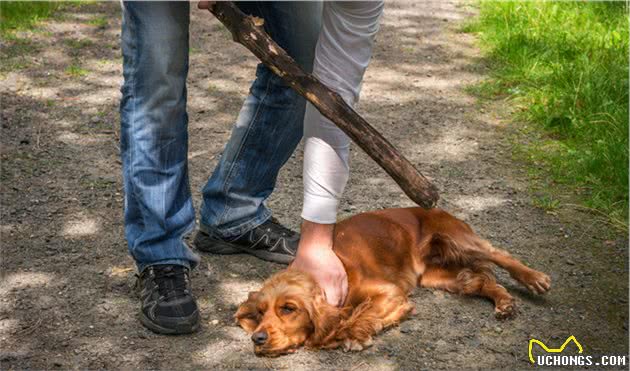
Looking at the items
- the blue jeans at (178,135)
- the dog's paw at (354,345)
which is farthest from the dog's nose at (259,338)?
the blue jeans at (178,135)

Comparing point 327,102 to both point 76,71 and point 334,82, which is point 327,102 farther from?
point 76,71

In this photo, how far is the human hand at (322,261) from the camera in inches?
140

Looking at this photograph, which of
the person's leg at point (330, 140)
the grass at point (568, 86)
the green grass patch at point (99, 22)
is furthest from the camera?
the green grass patch at point (99, 22)

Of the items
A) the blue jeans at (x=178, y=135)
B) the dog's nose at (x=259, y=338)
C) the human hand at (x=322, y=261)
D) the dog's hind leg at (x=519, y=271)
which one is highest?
the blue jeans at (x=178, y=135)


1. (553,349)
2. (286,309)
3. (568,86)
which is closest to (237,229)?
(286,309)

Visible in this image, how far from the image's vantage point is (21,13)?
25.1 feet

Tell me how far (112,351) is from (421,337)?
112 cm

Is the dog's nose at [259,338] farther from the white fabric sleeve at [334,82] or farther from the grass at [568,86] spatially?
the grass at [568,86]

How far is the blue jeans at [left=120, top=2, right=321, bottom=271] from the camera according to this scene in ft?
10.7

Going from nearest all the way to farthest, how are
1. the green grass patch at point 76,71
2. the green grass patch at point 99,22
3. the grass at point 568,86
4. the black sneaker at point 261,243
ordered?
the black sneaker at point 261,243
the grass at point 568,86
the green grass patch at point 76,71
the green grass patch at point 99,22

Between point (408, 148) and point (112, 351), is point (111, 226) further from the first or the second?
point (408, 148)

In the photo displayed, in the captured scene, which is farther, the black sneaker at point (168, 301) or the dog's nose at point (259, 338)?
the black sneaker at point (168, 301)

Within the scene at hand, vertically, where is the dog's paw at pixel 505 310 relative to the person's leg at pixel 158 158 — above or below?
below

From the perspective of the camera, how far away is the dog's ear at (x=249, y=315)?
11.5ft
